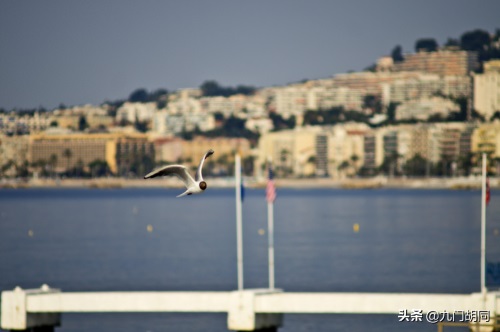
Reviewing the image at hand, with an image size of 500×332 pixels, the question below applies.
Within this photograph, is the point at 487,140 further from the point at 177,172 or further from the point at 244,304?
the point at 177,172

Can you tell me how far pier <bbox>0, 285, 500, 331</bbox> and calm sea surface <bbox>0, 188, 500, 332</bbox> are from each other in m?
6.66

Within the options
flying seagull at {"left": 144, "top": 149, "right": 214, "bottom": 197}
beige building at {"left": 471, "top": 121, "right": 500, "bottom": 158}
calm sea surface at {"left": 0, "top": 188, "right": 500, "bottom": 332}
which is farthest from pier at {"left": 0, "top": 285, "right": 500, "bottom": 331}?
beige building at {"left": 471, "top": 121, "right": 500, "bottom": 158}

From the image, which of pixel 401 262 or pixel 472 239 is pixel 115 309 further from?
pixel 472 239

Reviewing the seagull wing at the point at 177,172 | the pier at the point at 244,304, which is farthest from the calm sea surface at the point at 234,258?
the seagull wing at the point at 177,172

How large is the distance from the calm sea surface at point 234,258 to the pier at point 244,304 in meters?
6.66

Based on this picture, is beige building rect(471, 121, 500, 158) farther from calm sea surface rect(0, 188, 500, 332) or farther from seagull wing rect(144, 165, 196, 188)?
seagull wing rect(144, 165, 196, 188)

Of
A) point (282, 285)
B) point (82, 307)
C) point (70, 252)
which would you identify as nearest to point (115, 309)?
point (82, 307)

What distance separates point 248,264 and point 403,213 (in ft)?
164

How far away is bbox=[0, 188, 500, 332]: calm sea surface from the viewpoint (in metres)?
29.0

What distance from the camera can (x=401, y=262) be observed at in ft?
154

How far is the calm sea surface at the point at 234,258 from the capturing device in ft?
95.2

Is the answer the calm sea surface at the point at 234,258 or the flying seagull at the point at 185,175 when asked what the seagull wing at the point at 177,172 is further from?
the calm sea surface at the point at 234,258

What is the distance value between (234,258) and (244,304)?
28.9 m

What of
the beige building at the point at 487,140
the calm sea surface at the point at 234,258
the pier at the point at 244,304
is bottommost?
the calm sea surface at the point at 234,258
